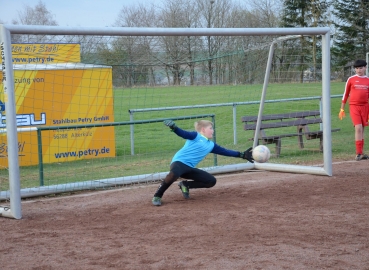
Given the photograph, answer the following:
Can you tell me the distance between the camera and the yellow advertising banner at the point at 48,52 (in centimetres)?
1105

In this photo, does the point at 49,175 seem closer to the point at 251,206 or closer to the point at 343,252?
the point at 251,206

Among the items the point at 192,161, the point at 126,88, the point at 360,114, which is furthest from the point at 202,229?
the point at 360,114

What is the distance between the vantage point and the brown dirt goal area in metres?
5.14

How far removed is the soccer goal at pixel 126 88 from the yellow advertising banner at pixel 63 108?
2 centimetres

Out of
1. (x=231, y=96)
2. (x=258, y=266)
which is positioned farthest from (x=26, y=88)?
(x=258, y=266)

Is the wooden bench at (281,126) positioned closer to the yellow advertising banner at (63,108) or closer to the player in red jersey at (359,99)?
the player in red jersey at (359,99)

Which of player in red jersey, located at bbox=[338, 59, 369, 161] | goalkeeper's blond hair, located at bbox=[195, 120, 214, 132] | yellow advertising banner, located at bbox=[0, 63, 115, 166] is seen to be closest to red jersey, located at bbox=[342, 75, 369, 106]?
player in red jersey, located at bbox=[338, 59, 369, 161]

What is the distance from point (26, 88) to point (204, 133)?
625 centimetres

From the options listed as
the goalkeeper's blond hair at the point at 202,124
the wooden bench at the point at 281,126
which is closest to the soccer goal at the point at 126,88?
the wooden bench at the point at 281,126

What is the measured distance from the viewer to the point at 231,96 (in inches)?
476

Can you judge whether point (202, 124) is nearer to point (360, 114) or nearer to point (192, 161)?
point (192, 161)

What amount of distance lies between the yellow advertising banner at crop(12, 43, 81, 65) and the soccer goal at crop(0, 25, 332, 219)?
28 millimetres

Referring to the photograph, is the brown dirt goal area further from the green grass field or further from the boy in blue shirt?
the green grass field

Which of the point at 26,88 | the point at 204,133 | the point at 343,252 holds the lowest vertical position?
the point at 343,252
